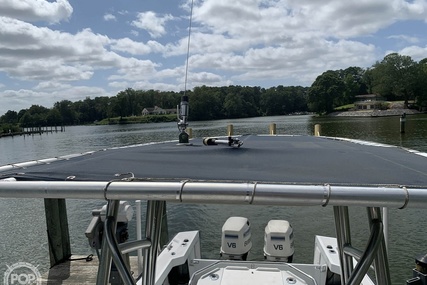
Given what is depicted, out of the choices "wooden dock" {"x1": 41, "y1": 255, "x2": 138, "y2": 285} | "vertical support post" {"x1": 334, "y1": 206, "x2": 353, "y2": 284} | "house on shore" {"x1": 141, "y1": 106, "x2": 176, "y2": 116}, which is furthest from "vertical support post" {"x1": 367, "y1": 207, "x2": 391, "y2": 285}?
"house on shore" {"x1": 141, "y1": 106, "x2": 176, "y2": 116}

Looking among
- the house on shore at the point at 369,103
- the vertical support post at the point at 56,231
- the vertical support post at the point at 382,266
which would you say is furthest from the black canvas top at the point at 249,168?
the house on shore at the point at 369,103

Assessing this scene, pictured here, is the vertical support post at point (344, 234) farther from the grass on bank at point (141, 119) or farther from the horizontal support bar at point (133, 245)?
the grass on bank at point (141, 119)

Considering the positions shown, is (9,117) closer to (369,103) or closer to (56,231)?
(369,103)

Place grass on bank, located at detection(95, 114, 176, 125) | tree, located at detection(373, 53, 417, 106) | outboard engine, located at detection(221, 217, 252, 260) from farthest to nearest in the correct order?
1. grass on bank, located at detection(95, 114, 176, 125)
2. tree, located at detection(373, 53, 417, 106)
3. outboard engine, located at detection(221, 217, 252, 260)

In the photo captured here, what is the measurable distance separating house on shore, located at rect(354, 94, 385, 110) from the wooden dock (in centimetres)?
10004

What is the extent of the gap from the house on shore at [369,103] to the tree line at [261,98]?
1808mm

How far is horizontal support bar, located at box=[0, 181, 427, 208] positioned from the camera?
1.69 m

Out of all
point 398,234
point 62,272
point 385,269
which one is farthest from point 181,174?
point 398,234

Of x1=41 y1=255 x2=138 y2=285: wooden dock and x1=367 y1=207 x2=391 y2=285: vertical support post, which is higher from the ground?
x1=367 y1=207 x2=391 y2=285: vertical support post

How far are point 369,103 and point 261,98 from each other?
43402 mm

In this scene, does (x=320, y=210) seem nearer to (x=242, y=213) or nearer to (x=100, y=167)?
(x=242, y=213)

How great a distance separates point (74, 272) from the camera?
5.92m

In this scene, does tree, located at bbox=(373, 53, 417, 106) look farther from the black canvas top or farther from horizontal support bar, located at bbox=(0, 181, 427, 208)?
horizontal support bar, located at bbox=(0, 181, 427, 208)

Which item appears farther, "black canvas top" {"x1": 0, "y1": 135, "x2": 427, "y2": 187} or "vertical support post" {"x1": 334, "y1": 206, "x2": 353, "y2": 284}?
"vertical support post" {"x1": 334, "y1": 206, "x2": 353, "y2": 284}
